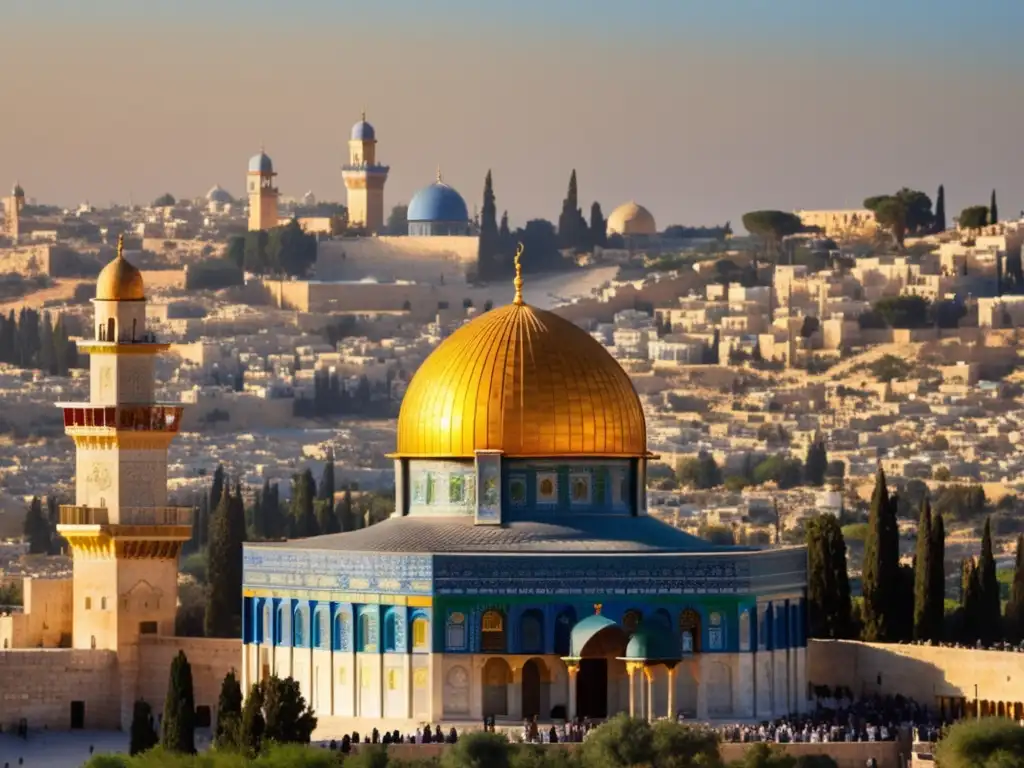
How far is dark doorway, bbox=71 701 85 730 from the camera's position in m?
69.4

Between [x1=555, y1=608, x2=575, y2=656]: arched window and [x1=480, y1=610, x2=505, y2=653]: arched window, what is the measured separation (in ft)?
2.29

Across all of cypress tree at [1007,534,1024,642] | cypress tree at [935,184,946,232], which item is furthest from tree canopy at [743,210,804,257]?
cypress tree at [1007,534,1024,642]

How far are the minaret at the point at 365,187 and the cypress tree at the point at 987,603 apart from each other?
9893cm

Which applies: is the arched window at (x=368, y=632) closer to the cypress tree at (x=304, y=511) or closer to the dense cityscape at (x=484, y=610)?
the dense cityscape at (x=484, y=610)

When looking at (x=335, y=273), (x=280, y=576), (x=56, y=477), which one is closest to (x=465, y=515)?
(x=280, y=576)

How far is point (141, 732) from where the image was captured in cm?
6369

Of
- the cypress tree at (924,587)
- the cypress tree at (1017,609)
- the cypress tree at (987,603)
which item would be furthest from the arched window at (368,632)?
the cypress tree at (1017,609)

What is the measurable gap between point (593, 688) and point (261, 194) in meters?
111

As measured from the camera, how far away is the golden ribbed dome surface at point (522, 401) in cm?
6831

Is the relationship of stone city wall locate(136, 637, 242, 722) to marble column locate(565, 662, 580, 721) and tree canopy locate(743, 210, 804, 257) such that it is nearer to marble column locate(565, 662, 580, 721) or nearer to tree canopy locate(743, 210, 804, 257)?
marble column locate(565, 662, 580, 721)

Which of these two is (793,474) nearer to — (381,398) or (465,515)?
(381,398)

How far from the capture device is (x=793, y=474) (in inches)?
4963

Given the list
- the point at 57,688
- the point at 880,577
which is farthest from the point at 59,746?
the point at 880,577

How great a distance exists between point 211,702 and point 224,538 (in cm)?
491
